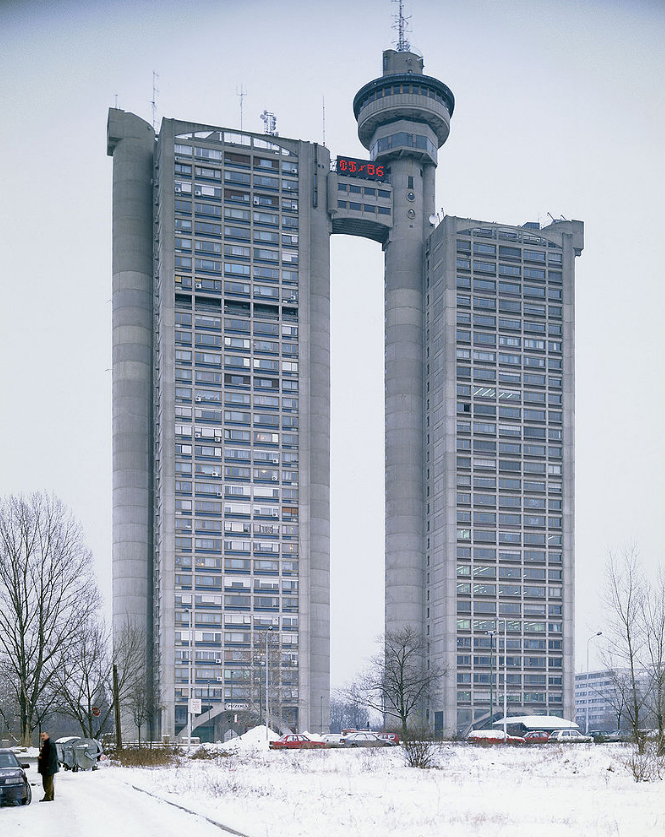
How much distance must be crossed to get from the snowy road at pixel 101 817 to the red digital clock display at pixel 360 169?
486ft

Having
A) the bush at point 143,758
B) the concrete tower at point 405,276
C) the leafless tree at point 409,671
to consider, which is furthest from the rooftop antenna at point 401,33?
the bush at point 143,758

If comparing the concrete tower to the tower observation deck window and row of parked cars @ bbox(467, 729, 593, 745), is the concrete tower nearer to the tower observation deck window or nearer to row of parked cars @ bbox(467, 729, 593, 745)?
the tower observation deck window

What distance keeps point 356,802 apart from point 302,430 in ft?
426

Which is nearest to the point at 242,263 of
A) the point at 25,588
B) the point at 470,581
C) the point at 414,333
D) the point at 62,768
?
the point at 414,333

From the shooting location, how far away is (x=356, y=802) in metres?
33.7

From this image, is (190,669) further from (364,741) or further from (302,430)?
(364,741)

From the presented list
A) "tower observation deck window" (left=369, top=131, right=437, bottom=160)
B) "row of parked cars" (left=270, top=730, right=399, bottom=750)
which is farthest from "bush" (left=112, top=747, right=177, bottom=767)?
"tower observation deck window" (left=369, top=131, right=437, bottom=160)

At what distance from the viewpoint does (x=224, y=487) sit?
15688 centimetres

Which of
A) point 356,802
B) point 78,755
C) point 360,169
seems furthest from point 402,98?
point 356,802

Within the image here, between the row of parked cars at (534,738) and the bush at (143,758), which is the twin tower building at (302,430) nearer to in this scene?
the row of parked cars at (534,738)

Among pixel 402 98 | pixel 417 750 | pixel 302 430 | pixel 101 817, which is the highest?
pixel 402 98

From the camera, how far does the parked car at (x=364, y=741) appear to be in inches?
3531

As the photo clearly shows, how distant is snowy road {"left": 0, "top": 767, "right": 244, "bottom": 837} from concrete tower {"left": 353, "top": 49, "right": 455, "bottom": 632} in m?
131

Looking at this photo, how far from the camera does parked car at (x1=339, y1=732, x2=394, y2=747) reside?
89.7m
